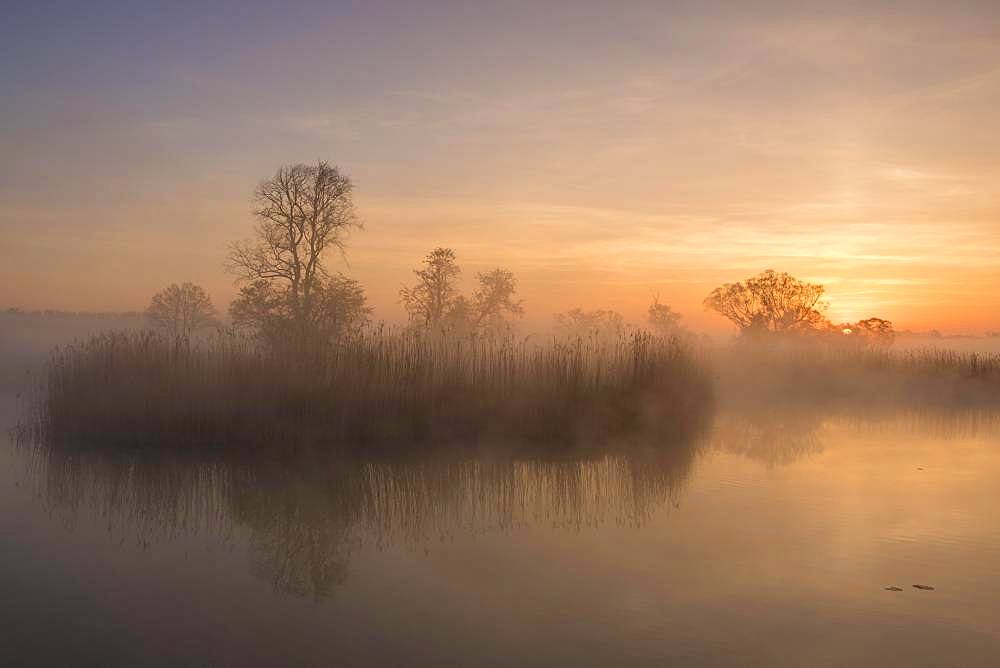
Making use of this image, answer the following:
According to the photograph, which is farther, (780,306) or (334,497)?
(780,306)

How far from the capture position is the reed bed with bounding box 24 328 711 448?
1103cm

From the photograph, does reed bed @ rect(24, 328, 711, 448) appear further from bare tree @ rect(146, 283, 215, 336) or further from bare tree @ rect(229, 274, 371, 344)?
bare tree @ rect(146, 283, 215, 336)

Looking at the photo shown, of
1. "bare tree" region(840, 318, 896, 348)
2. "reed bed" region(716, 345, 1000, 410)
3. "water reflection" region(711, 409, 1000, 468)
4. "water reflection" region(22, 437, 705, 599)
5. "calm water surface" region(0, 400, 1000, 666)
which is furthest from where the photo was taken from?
"bare tree" region(840, 318, 896, 348)

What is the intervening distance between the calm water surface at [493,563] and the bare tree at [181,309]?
98.3 feet

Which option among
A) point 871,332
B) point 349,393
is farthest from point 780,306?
point 349,393

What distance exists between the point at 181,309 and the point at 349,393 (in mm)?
30680

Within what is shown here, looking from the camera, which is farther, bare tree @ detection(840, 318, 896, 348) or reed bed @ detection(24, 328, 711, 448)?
bare tree @ detection(840, 318, 896, 348)

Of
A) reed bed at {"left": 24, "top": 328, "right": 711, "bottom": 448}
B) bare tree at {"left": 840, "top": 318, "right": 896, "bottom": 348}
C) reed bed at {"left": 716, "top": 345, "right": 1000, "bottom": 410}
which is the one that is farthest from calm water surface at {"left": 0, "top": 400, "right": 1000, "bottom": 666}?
bare tree at {"left": 840, "top": 318, "right": 896, "bottom": 348}

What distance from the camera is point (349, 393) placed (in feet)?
37.3

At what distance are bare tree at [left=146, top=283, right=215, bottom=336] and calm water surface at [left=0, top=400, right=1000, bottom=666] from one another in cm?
2997

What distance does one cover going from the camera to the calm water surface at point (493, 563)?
4.35m

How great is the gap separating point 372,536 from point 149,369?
277 inches

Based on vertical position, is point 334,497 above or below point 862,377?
below

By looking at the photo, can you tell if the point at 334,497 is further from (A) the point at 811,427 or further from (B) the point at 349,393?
(A) the point at 811,427
